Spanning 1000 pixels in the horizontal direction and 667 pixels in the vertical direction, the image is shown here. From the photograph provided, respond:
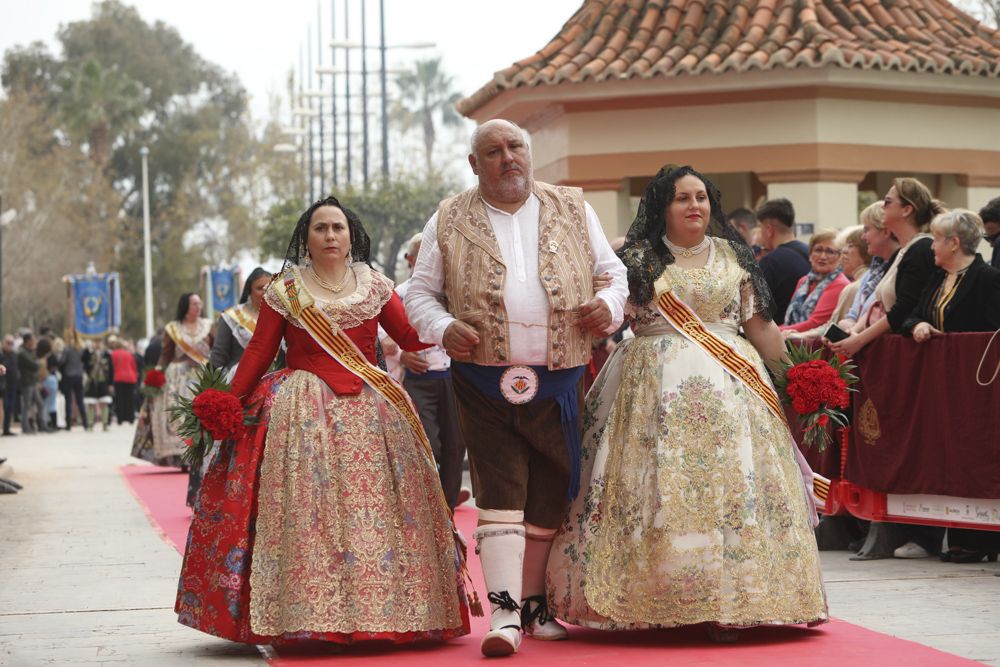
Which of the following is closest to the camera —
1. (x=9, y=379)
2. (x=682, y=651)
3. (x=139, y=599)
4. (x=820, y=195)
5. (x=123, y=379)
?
(x=682, y=651)

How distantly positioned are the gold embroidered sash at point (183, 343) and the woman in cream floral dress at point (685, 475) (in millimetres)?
10186

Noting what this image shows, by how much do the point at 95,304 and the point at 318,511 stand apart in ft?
103

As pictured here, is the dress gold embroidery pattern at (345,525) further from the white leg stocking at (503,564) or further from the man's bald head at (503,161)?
the man's bald head at (503,161)

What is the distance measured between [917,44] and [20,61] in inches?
2529

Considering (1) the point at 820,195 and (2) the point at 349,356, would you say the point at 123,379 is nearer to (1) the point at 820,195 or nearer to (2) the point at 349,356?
(1) the point at 820,195

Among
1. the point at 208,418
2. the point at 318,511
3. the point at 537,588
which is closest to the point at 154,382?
the point at 208,418

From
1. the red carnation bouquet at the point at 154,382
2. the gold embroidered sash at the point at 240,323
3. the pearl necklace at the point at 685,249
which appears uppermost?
the pearl necklace at the point at 685,249

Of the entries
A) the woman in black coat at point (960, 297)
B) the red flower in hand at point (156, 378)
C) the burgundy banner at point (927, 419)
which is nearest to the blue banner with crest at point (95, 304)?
the red flower in hand at point (156, 378)

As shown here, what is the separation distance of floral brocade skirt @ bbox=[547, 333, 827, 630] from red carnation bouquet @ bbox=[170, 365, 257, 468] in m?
1.37

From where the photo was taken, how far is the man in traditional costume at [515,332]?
6.35m

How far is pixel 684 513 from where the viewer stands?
6.39 metres

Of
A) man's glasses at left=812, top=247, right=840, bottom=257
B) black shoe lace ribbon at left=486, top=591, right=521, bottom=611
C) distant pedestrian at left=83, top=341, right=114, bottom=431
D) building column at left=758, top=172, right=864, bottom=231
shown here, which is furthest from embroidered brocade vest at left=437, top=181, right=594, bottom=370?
distant pedestrian at left=83, top=341, right=114, bottom=431

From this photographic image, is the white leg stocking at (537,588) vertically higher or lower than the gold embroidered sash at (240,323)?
lower

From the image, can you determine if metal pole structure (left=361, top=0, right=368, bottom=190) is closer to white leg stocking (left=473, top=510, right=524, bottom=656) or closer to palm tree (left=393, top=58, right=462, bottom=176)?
white leg stocking (left=473, top=510, right=524, bottom=656)
